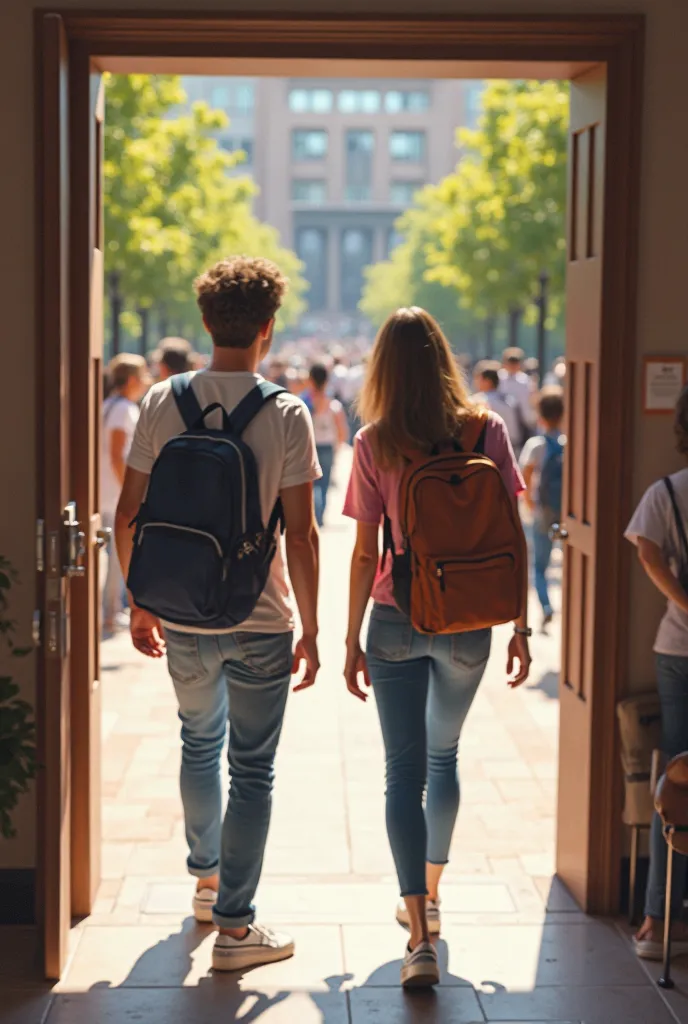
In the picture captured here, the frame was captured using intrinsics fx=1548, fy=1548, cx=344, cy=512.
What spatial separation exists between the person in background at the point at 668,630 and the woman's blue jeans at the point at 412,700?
603 millimetres

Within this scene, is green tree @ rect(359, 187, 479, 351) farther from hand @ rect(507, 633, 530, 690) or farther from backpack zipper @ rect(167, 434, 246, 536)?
backpack zipper @ rect(167, 434, 246, 536)

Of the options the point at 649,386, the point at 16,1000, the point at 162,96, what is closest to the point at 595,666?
the point at 649,386

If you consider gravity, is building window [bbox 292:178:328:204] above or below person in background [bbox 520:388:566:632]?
above

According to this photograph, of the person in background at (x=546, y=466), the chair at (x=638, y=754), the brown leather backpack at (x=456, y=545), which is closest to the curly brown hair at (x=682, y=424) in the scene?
the brown leather backpack at (x=456, y=545)

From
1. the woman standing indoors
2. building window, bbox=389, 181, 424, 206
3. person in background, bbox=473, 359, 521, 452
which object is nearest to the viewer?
the woman standing indoors

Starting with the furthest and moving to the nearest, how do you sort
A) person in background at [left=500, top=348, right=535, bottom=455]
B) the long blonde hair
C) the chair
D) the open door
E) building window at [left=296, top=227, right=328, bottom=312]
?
building window at [left=296, top=227, right=328, bottom=312] < person in background at [left=500, top=348, right=535, bottom=455] < the open door < the chair < the long blonde hair

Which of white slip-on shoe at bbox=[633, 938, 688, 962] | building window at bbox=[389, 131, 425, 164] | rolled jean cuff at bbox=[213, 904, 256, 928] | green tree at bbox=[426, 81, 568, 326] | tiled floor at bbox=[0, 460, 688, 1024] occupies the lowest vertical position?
tiled floor at bbox=[0, 460, 688, 1024]

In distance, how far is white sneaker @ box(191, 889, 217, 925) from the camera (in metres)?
5.16

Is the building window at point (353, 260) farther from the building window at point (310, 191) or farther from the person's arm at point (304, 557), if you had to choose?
the person's arm at point (304, 557)

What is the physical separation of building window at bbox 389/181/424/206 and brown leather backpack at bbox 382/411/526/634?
125048 millimetres

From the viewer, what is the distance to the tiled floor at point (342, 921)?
15.0ft

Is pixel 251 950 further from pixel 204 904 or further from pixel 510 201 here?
pixel 510 201

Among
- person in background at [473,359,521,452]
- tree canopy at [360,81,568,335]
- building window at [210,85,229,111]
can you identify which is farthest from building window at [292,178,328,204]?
person in background at [473,359,521,452]

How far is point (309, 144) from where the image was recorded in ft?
422
